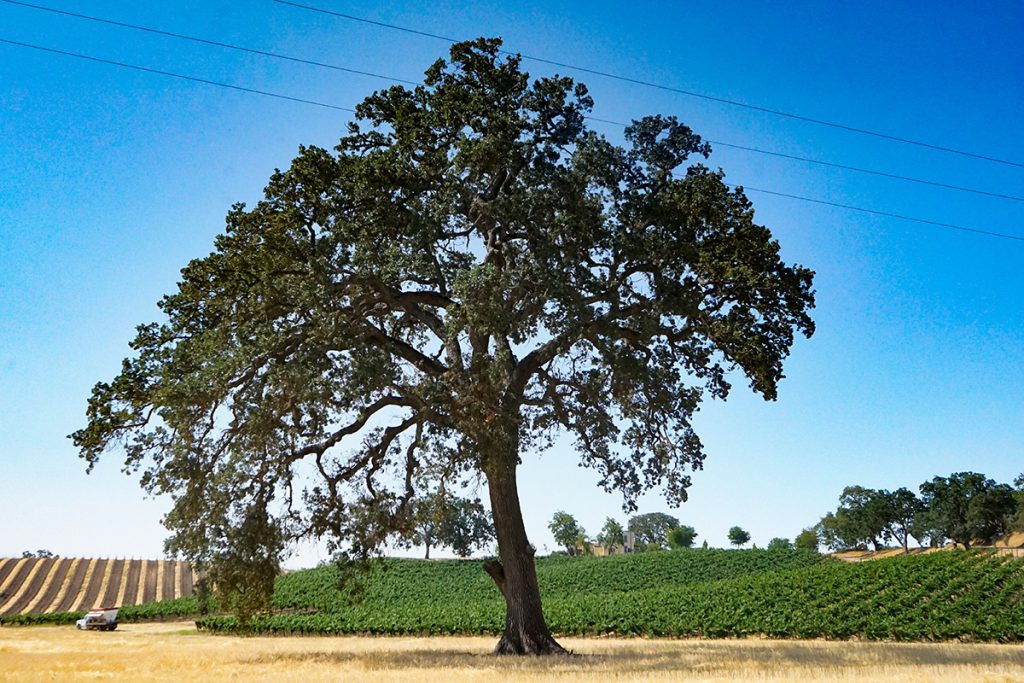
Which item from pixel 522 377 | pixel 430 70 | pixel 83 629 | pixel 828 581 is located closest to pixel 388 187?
pixel 430 70

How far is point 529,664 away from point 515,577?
3.33 meters

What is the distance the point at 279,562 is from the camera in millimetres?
20844

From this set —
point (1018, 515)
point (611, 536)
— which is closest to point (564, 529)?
point (611, 536)

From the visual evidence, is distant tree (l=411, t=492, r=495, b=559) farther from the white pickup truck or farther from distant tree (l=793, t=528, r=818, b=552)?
distant tree (l=793, t=528, r=818, b=552)

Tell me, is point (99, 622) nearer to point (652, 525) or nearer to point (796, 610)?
point (796, 610)

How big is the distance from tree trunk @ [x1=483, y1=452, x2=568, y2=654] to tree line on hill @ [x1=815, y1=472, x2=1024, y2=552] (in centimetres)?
8853

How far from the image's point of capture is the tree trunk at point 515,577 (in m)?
21.2

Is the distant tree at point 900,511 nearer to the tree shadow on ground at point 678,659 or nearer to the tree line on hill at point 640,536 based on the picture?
the tree line on hill at point 640,536

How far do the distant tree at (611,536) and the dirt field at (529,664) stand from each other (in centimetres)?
10254

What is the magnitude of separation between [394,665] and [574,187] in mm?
13122

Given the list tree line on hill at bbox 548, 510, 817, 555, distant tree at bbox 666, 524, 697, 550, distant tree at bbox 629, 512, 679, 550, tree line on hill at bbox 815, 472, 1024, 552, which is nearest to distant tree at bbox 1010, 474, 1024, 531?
tree line on hill at bbox 815, 472, 1024, 552

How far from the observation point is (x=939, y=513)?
323ft

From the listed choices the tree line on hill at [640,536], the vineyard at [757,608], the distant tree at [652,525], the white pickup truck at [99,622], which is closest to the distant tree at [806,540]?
the tree line on hill at [640,536]

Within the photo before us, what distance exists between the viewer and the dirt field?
15617 millimetres
